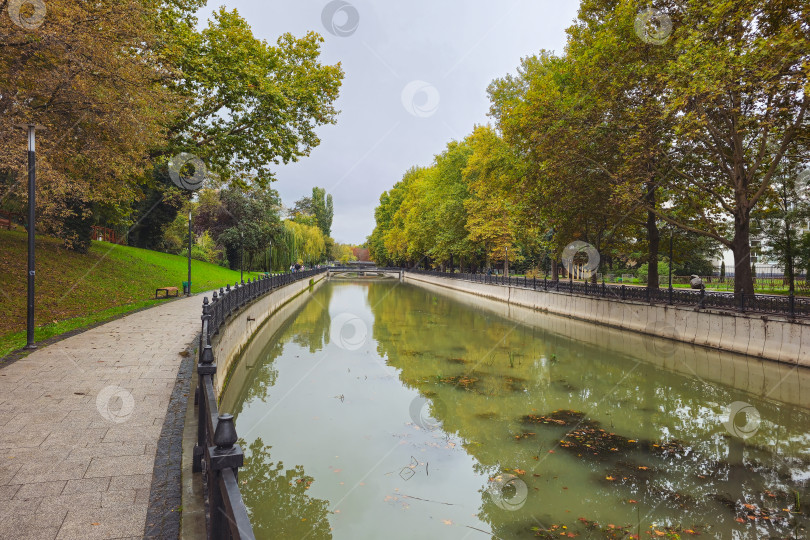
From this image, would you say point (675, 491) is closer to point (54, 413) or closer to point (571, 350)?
point (54, 413)

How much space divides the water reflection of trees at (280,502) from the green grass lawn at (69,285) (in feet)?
23.7

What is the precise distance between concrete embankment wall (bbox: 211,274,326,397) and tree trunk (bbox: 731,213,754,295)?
17368mm

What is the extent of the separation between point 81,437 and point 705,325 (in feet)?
60.3

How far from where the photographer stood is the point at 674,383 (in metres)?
11.7

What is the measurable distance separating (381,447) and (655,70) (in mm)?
17025

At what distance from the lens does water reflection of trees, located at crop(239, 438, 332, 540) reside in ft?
16.7

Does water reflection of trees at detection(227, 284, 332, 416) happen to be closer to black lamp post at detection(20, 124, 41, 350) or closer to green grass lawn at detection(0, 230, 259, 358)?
black lamp post at detection(20, 124, 41, 350)

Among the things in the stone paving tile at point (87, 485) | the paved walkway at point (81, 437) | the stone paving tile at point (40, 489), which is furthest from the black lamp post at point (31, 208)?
the stone paving tile at point (87, 485)

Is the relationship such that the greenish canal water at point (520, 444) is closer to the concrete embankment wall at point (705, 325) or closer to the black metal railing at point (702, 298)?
the concrete embankment wall at point (705, 325)

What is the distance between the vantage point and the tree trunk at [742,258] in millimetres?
16281

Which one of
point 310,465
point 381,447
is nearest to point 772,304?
point 381,447

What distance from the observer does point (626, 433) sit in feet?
26.6

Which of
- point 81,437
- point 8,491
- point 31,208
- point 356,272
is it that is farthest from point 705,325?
point 356,272

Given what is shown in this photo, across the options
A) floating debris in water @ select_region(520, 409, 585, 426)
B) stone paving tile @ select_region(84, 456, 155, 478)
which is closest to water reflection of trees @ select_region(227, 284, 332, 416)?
stone paving tile @ select_region(84, 456, 155, 478)
